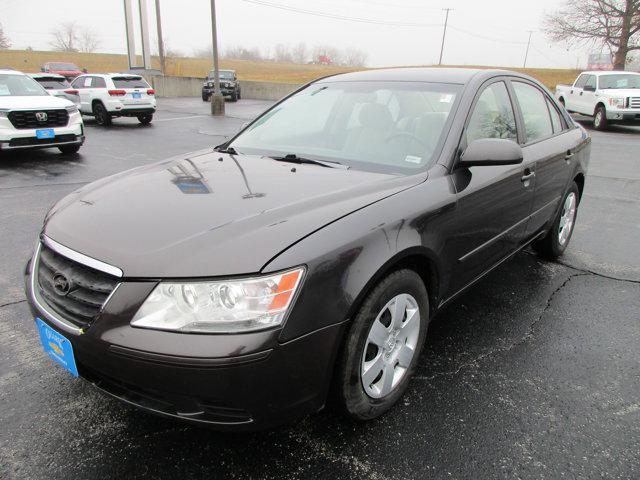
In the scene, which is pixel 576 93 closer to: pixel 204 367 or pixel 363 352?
pixel 363 352

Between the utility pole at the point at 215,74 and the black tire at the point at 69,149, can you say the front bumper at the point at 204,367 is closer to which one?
the black tire at the point at 69,149

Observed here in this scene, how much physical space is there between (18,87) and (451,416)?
992 centimetres

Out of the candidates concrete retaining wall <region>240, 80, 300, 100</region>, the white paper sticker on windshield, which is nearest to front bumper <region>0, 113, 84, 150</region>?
the white paper sticker on windshield

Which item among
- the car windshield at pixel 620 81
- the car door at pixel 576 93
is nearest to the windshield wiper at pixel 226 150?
the car windshield at pixel 620 81

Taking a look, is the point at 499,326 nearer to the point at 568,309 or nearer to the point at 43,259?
the point at 568,309

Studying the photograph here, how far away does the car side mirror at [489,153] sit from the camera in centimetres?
248

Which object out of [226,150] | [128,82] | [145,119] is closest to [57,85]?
→ [128,82]

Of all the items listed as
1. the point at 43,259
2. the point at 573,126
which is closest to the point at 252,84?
the point at 573,126

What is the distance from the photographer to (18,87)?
8.95 metres

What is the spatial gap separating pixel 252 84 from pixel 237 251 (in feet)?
103

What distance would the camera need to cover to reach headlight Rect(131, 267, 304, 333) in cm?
164

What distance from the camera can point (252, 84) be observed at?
102ft

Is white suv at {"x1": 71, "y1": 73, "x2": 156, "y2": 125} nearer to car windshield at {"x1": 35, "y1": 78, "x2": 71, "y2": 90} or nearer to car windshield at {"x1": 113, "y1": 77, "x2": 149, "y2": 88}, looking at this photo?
car windshield at {"x1": 113, "y1": 77, "x2": 149, "y2": 88}

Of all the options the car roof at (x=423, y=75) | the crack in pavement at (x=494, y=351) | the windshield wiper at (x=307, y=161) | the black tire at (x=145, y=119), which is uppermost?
the car roof at (x=423, y=75)
